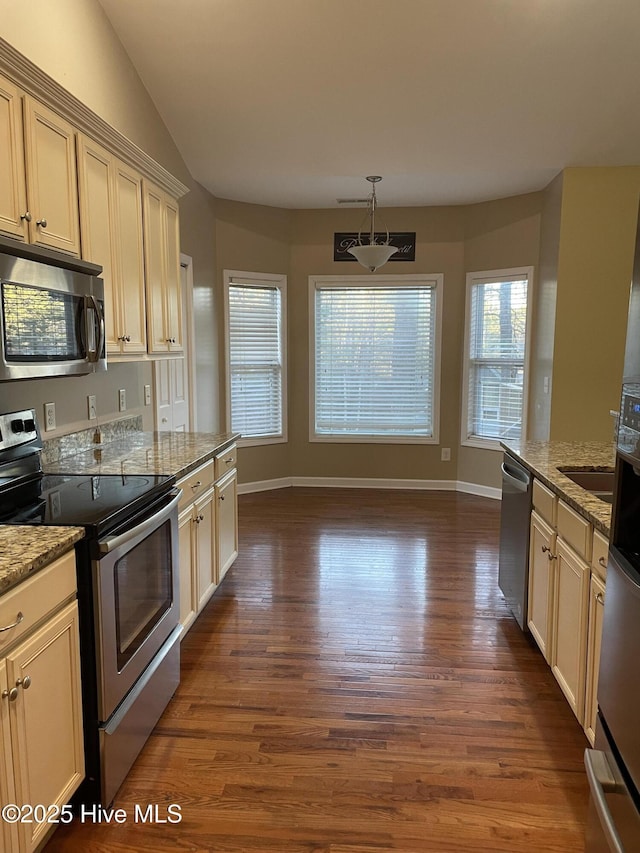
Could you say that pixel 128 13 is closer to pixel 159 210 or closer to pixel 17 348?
pixel 159 210

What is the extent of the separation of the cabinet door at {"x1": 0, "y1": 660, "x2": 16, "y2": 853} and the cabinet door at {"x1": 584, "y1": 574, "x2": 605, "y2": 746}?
1.71 metres

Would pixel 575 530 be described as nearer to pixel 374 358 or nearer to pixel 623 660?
pixel 623 660

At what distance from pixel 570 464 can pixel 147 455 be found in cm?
207

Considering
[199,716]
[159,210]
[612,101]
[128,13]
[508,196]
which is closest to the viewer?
[199,716]

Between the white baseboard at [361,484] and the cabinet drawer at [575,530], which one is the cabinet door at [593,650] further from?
the white baseboard at [361,484]

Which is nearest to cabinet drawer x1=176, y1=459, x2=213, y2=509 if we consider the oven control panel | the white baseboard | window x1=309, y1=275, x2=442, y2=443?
the oven control panel

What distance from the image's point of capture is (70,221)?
2402mm

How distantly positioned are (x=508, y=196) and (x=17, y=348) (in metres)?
4.72

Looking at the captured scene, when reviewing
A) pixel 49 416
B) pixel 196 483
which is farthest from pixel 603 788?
pixel 49 416

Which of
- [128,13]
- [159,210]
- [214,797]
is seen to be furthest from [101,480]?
[128,13]

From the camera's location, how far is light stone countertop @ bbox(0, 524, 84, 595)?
4.73 ft

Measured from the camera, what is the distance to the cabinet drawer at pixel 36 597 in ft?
4.63

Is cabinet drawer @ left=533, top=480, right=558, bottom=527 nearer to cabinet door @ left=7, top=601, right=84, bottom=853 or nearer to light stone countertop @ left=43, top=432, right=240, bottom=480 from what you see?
light stone countertop @ left=43, top=432, right=240, bottom=480

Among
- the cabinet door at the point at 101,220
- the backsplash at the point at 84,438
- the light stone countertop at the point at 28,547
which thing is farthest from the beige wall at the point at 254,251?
the light stone countertop at the point at 28,547
